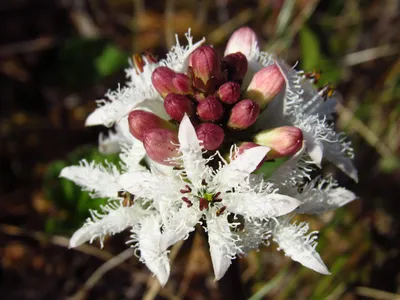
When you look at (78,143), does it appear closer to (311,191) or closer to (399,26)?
(311,191)

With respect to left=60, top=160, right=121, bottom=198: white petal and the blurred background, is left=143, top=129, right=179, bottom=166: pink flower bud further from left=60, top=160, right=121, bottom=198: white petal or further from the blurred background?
the blurred background

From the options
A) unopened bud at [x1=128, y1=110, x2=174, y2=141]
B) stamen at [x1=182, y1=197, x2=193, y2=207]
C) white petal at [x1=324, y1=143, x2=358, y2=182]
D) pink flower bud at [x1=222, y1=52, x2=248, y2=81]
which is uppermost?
pink flower bud at [x1=222, y1=52, x2=248, y2=81]

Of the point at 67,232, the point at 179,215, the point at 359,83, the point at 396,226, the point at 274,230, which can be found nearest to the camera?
the point at 179,215

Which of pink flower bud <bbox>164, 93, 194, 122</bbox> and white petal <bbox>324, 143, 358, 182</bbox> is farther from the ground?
pink flower bud <bbox>164, 93, 194, 122</bbox>

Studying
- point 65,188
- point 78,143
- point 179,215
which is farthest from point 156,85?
point 78,143

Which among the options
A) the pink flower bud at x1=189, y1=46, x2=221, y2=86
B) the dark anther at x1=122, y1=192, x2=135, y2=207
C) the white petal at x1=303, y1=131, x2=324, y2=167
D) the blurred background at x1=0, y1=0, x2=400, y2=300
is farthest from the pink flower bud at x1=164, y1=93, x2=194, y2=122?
the blurred background at x1=0, y1=0, x2=400, y2=300

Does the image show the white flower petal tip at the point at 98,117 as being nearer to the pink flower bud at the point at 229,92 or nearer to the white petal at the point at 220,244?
the pink flower bud at the point at 229,92

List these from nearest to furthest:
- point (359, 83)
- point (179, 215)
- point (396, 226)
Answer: point (179, 215) → point (396, 226) → point (359, 83)
